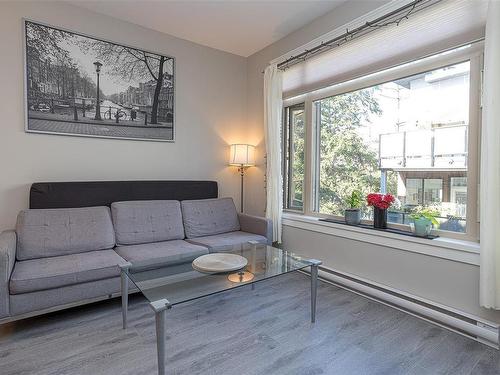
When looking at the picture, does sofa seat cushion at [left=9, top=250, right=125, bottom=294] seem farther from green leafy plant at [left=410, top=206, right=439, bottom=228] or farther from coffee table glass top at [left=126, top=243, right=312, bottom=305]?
green leafy plant at [left=410, top=206, right=439, bottom=228]

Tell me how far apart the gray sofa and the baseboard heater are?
838mm

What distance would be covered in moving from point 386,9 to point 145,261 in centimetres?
260

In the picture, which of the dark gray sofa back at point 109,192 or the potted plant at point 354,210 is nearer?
the dark gray sofa back at point 109,192

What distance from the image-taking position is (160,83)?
3166mm

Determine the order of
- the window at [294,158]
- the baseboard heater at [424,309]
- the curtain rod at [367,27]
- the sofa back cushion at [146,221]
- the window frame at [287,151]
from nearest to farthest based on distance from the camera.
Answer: the baseboard heater at [424,309] < the curtain rod at [367,27] < the sofa back cushion at [146,221] < the window at [294,158] < the window frame at [287,151]

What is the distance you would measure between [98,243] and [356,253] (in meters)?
2.18

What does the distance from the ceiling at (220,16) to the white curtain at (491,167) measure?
1.35m

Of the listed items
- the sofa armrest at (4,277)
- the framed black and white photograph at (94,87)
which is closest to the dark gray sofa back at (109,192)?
the framed black and white photograph at (94,87)

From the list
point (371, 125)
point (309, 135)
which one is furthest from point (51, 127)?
point (371, 125)

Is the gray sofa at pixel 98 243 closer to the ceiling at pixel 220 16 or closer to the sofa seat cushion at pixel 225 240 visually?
the sofa seat cushion at pixel 225 240

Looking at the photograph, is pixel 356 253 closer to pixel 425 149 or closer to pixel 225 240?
pixel 425 149

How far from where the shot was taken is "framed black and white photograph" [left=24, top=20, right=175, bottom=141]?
255 cm

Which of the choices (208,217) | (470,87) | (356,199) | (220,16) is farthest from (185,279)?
(220,16)

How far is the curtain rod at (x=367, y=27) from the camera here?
6.69 feet
